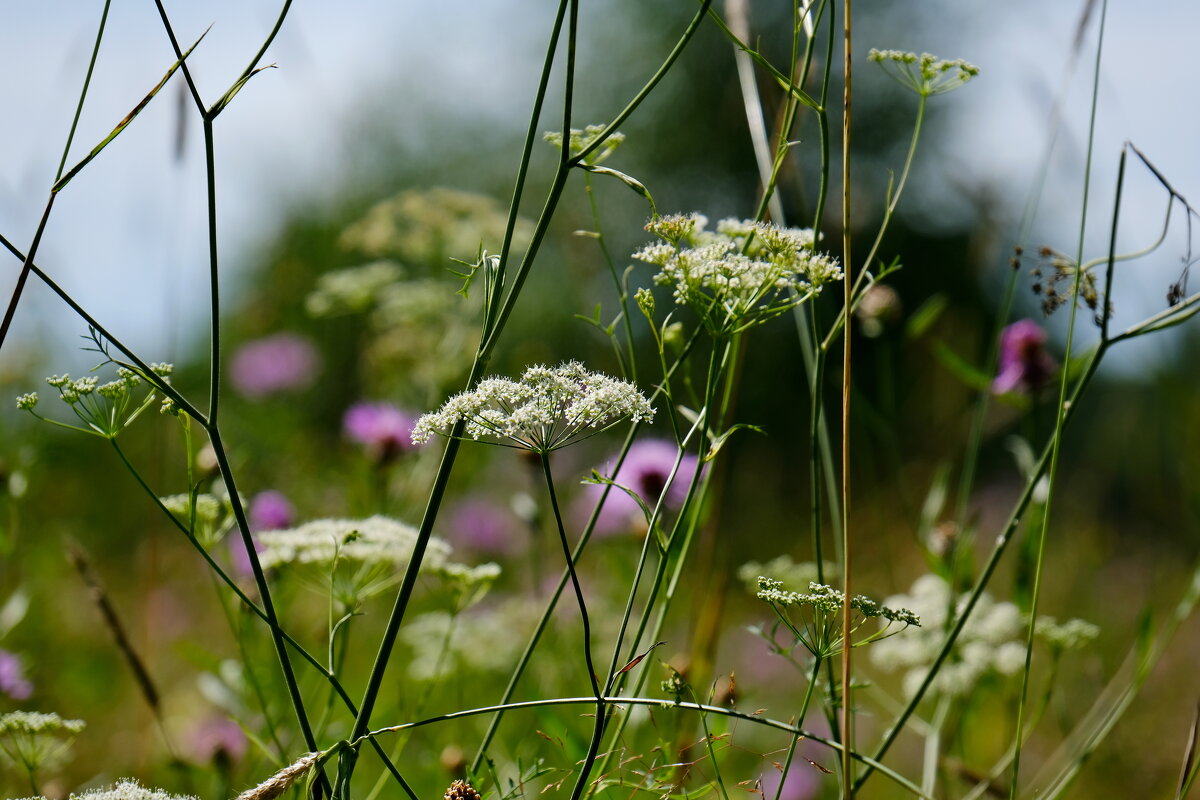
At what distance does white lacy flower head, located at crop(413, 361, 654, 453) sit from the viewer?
58cm

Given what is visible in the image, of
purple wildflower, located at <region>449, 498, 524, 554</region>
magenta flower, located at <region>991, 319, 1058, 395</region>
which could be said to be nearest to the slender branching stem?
magenta flower, located at <region>991, 319, 1058, 395</region>

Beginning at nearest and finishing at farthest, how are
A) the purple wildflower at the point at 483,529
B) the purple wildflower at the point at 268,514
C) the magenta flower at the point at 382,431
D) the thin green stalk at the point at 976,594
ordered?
the thin green stalk at the point at 976,594, the purple wildflower at the point at 268,514, the magenta flower at the point at 382,431, the purple wildflower at the point at 483,529

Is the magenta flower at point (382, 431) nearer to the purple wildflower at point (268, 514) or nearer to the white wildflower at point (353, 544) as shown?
the purple wildflower at point (268, 514)

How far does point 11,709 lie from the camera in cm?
141

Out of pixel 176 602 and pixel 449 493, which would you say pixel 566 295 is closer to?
pixel 449 493

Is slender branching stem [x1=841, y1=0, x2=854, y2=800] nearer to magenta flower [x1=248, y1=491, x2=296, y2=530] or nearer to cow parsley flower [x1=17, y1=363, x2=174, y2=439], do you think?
cow parsley flower [x1=17, y1=363, x2=174, y2=439]

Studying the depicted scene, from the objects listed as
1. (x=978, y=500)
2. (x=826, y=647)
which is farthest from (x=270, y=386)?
(x=978, y=500)

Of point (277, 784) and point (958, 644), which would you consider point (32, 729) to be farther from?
point (958, 644)

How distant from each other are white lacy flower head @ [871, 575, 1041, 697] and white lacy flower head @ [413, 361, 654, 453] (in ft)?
1.91

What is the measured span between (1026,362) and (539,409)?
944mm

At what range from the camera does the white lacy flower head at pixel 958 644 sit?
105 centimetres

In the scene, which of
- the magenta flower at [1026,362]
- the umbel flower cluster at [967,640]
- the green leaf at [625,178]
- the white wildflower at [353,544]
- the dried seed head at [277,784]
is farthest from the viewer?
the magenta flower at [1026,362]

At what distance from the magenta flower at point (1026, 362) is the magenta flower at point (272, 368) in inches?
94.5

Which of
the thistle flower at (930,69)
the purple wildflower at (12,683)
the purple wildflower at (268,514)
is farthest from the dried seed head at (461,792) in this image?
the purple wildflower at (268,514)
